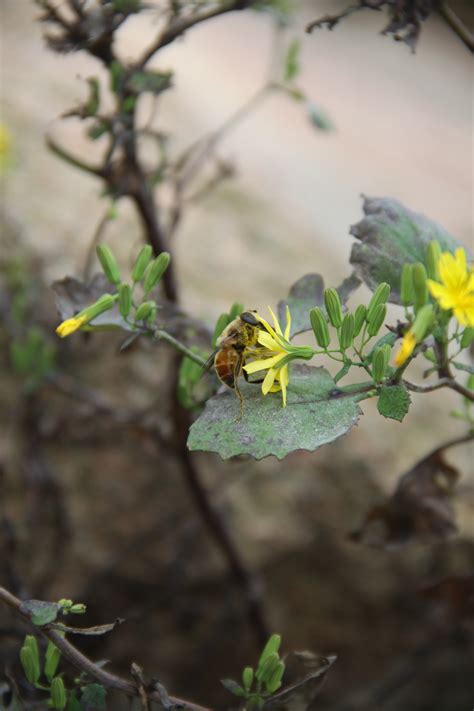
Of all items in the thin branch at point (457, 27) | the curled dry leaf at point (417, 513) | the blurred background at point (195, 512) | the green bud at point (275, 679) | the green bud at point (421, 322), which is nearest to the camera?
the green bud at point (421, 322)

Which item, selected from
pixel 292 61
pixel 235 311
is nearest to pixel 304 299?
pixel 235 311

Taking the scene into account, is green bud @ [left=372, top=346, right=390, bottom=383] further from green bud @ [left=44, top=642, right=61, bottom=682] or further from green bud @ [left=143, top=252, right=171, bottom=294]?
green bud @ [left=44, top=642, right=61, bottom=682]

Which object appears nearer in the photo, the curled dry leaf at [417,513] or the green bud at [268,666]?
the green bud at [268,666]

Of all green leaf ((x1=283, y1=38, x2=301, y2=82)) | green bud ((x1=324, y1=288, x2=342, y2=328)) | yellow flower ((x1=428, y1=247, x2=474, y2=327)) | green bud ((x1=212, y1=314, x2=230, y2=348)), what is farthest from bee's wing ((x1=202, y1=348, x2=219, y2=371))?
green leaf ((x1=283, y1=38, x2=301, y2=82))

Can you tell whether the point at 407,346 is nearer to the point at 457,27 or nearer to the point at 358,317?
the point at 358,317

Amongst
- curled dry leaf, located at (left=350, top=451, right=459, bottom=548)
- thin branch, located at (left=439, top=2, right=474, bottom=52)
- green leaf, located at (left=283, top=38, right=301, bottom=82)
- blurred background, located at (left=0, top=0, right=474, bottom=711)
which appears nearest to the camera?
thin branch, located at (left=439, top=2, right=474, bottom=52)

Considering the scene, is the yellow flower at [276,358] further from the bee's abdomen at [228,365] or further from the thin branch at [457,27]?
the thin branch at [457,27]

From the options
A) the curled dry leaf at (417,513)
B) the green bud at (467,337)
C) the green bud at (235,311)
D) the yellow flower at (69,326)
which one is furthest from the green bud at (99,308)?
the curled dry leaf at (417,513)
